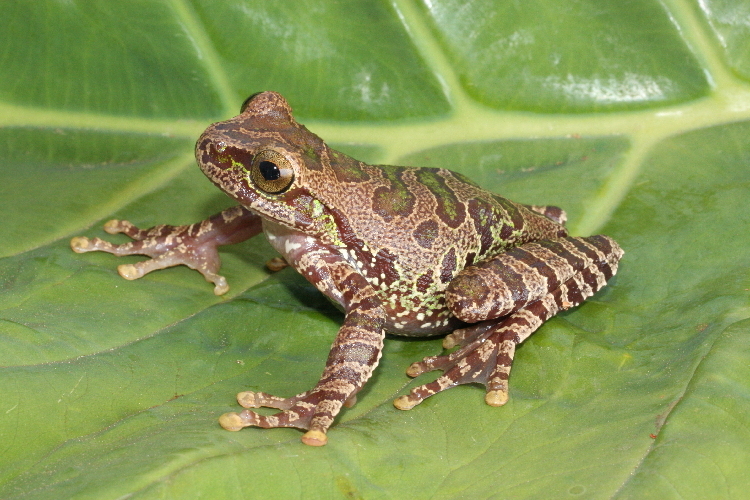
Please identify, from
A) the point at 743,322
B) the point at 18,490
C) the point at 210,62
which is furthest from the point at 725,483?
the point at 210,62

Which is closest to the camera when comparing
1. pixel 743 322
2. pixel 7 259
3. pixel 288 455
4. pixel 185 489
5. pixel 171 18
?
pixel 185 489

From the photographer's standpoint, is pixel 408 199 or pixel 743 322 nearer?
pixel 743 322

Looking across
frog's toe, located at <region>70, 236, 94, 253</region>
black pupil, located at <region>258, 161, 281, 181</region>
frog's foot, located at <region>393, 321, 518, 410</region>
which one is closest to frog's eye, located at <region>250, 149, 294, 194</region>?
black pupil, located at <region>258, 161, 281, 181</region>

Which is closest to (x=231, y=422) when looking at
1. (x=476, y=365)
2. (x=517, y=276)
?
(x=476, y=365)

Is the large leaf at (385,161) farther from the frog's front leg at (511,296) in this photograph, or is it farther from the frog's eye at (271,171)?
the frog's eye at (271,171)

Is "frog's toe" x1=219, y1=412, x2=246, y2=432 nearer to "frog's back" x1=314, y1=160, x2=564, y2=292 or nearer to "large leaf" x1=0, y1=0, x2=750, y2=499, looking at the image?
"large leaf" x1=0, y1=0, x2=750, y2=499

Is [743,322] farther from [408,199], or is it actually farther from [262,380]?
[262,380]

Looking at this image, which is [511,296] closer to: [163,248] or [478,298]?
[478,298]
